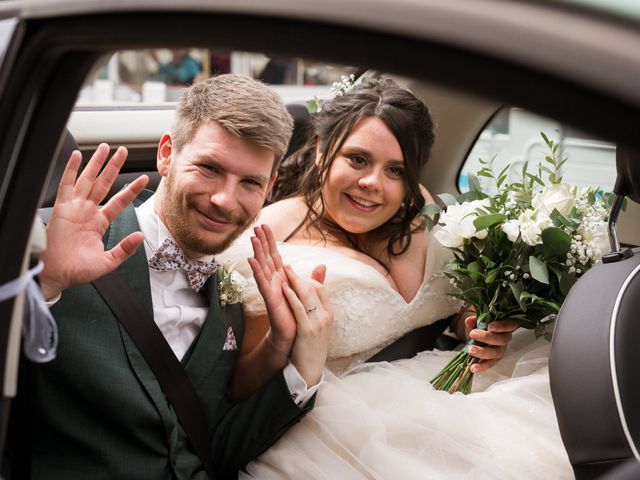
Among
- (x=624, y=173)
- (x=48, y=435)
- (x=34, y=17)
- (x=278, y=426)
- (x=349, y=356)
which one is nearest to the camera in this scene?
(x=34, y=17)

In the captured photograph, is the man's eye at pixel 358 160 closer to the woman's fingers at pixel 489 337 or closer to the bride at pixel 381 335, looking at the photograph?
the bride at pixel 381 335

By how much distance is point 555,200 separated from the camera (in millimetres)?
2285

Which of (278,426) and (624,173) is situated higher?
(624,173)

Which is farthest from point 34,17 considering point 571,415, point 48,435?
point 571,415

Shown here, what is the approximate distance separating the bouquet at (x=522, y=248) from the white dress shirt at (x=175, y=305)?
25.2 inches

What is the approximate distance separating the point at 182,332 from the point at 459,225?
37.9 inches

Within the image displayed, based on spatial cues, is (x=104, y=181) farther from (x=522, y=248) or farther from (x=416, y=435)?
(x=522, y=248)

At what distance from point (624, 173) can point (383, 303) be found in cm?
96

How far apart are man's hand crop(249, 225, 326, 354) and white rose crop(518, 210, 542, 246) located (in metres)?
0.77

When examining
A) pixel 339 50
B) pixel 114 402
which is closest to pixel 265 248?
pixel 114 402

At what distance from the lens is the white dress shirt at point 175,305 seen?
71.4 inches

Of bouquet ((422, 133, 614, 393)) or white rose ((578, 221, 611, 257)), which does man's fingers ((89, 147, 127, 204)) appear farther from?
white rose ((578, 221, 611, 257))

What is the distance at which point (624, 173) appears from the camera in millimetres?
1696

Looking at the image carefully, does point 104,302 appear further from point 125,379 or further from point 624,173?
point 624,173
